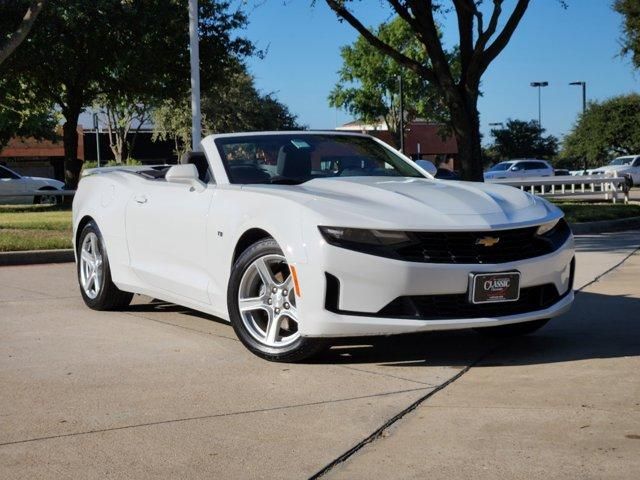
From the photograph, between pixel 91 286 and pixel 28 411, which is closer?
pixel 28 411

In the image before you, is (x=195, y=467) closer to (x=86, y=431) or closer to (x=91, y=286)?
(x=86, y=431)

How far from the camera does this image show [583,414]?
15.2 feet

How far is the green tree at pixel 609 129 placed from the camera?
63.4 metres

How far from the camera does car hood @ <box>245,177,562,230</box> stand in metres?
5.55

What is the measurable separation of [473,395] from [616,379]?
854mm

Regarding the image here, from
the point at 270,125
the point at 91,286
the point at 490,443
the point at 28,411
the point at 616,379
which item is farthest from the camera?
the point at 270,125

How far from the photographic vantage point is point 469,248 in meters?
5.64

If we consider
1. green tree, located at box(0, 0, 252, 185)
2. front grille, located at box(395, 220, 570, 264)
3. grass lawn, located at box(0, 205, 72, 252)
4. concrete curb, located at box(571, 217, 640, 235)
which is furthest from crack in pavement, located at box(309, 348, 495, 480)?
green tree, located at box(0, 0, 252, 185)

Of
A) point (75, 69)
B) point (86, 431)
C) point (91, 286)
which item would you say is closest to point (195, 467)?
point (86, 431)

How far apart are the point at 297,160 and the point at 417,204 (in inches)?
52.5

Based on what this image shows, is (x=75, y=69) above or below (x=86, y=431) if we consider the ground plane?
above

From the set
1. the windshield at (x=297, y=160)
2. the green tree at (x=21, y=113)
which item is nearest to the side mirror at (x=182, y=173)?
the windshield at (x=297, y=160)

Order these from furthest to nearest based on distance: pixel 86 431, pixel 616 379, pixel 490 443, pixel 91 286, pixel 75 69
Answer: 1. pixel 75 69
2. pixel 91 286
3. pixel 616 379
4. pixel 86 431
5. pixel 490 443

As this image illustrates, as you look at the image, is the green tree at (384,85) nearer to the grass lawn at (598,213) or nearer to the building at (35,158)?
the building at (35,158)
